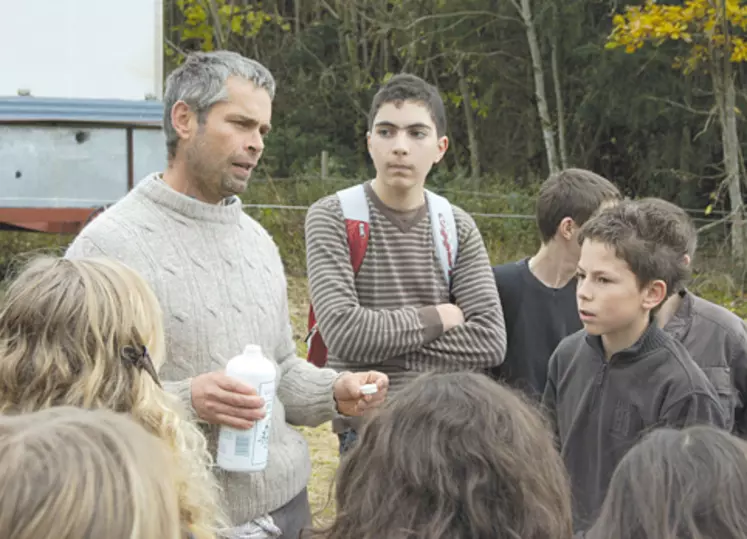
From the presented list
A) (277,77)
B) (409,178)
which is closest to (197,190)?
(409,178)

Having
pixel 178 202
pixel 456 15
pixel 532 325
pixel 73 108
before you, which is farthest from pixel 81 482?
pixel 456 15

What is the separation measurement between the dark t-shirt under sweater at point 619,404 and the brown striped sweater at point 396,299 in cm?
42

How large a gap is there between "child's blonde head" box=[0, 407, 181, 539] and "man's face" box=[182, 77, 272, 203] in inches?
51.8

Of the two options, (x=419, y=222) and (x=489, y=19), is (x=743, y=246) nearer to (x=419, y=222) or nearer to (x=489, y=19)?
(x=489, y=19)

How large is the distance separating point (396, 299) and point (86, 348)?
143 cm

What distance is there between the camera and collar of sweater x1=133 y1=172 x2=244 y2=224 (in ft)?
9.23

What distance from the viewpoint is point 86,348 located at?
2.26 m

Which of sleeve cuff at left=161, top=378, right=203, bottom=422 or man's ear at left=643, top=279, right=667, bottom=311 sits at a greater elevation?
man's ear at left=643, top=279, right=667, bottom=311

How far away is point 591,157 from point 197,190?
16217mm

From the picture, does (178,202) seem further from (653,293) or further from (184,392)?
(653,293)

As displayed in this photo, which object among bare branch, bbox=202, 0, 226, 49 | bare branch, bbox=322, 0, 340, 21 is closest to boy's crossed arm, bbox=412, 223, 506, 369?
bare branch, bbox=202, 0, 226, 49

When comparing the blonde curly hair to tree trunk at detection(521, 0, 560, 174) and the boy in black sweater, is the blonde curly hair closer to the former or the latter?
the boy in black sweater

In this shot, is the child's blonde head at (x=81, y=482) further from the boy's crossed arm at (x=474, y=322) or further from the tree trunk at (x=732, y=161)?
the tree trunk at (x=732, y=161)

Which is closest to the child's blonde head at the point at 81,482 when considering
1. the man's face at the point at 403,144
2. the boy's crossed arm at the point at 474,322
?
the boy's crossed arm at the point at 474,322
